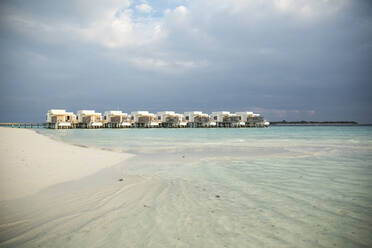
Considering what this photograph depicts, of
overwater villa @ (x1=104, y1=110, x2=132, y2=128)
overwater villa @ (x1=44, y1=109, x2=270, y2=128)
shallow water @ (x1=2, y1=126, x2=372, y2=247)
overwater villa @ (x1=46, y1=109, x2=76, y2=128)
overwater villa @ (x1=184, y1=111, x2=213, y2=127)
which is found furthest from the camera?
overwater villa @ (x1=184, y1=111, x2=213, y2=127)

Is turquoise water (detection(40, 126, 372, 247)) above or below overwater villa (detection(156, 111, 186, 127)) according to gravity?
below

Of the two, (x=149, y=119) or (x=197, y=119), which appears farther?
(x=197, y=119)

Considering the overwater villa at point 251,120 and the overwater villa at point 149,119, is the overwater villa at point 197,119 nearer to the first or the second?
the overwater villa at point 149,119

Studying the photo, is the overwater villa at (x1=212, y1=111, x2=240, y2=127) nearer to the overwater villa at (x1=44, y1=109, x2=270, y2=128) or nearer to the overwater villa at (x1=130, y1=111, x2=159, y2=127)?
the overwater villa at (x1=44, y1=109, x2=270, y2=128)

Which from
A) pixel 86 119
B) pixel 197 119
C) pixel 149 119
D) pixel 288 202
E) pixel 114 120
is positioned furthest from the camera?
pixel 197 119

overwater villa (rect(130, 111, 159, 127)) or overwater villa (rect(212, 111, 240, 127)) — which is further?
overwater villa (rect(212, 111, 240, 127))

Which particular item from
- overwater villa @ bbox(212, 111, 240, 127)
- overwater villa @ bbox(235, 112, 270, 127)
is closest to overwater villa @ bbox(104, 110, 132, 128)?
overwater villa @ bbox(212, 111, 240, 127)

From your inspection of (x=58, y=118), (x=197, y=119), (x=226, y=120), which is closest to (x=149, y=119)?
(x=197, y=119)

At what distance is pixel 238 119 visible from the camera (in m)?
82.7

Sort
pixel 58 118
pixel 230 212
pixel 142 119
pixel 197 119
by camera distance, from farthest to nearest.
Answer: pixel 197 119 < pixel 142 119 < pixel 58 118 < pixel 230 212

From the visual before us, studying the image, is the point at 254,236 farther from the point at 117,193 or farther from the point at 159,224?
the point at 117,193

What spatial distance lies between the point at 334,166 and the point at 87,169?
8062mm

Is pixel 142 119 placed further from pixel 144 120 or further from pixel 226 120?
pixel 226 120

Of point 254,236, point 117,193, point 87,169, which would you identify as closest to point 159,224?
point 254,236
